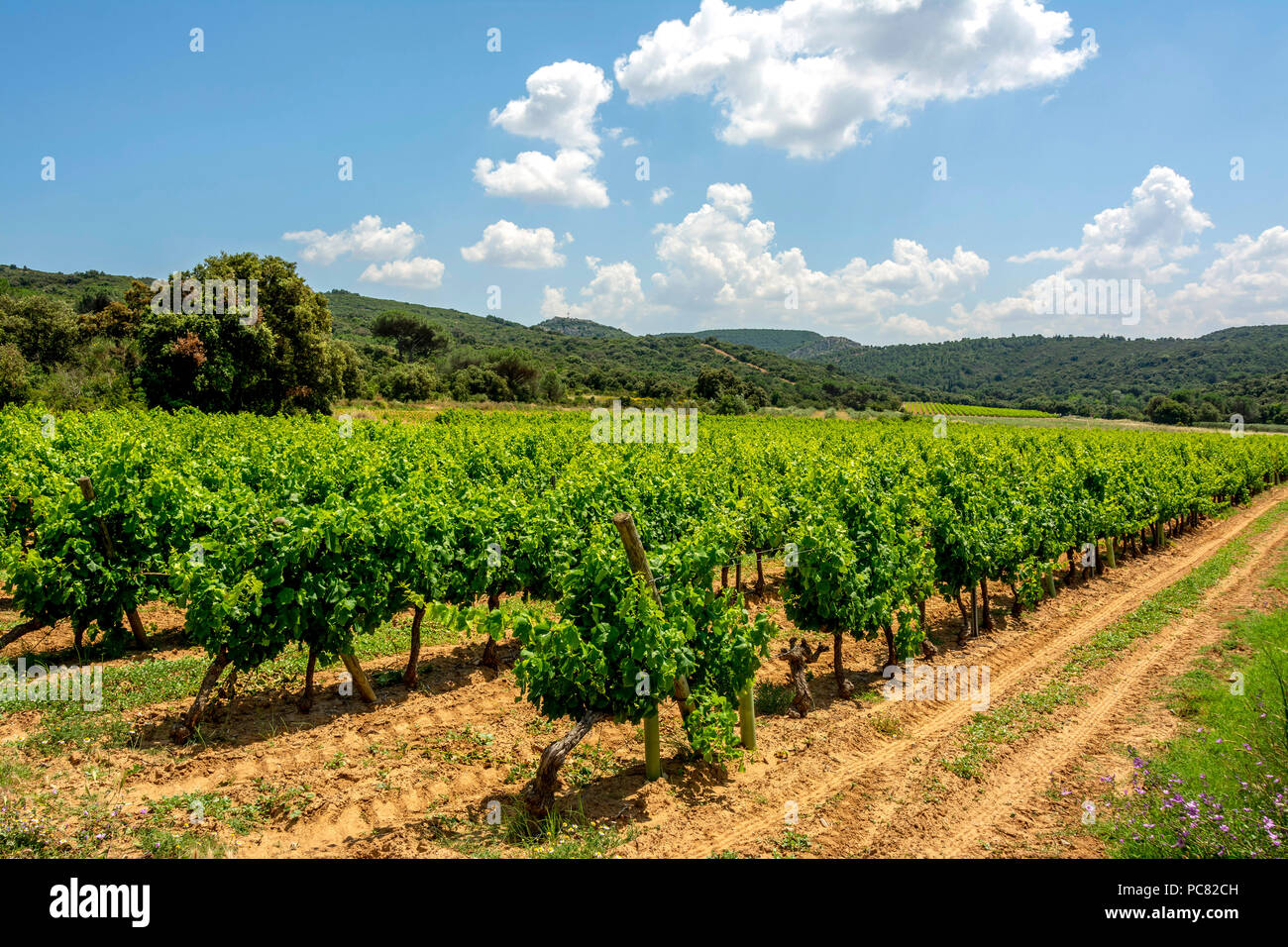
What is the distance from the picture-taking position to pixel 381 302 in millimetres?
151250

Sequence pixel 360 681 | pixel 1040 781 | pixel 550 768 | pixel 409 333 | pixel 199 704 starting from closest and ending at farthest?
pixel 550 768, pixel 1040 781, pixel 199 704, pixel 360 681, pixel 409 333

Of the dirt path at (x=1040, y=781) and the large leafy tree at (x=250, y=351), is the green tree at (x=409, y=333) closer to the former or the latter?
the large leafy tree at (x=250, y=351)

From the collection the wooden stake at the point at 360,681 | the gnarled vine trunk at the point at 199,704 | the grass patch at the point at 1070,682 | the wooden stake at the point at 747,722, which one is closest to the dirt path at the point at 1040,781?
the grass patch at the point at 1070,682

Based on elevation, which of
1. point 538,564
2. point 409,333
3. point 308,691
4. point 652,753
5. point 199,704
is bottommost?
point 652,753

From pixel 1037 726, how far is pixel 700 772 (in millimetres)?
4363

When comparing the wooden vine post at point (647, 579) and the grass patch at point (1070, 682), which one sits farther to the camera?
the grass patch at point (1070, 682)

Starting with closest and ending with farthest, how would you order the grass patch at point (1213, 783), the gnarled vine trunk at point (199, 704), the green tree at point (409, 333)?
1. the grass patch at point (1213, 783)
2. the gnarled vine trunk at point (199, 704)
3. the green tree at point (409, 333)

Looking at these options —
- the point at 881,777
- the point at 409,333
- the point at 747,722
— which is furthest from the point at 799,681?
the point at 409,333

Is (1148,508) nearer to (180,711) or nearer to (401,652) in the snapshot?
(401,652)

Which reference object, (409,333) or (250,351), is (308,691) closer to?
(250,351)

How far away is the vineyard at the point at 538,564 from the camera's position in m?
6.04

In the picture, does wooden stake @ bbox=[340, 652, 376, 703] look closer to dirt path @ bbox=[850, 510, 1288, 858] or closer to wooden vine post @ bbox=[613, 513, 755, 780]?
wooden vine post @ bbox=[613, 513, 755, 780]

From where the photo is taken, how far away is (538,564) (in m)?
9.15

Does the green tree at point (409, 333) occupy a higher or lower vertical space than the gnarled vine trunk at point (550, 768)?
higher
